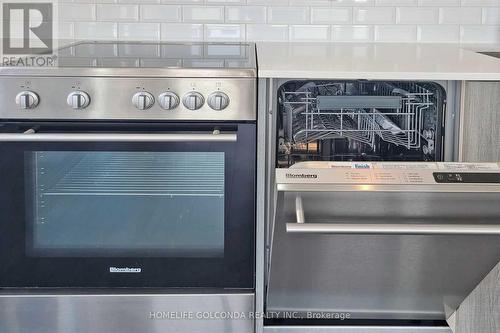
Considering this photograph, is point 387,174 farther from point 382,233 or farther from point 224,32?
point 224,32

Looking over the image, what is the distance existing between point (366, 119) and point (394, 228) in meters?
0.39

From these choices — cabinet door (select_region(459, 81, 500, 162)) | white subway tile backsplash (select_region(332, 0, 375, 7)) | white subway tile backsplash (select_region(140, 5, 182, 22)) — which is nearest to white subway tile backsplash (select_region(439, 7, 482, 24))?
white subway tile backsplash (select_region(332, 0, 375, 7))

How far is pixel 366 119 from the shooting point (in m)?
1.76

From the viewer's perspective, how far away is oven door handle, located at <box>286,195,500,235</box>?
146cm

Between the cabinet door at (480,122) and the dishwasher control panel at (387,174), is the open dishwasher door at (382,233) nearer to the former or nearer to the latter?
the dishwasher control panel at (387,174)

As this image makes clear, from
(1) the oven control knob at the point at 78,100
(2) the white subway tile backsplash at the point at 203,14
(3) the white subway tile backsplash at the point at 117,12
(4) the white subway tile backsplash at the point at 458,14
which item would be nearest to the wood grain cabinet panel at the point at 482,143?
(4) the white subway tile backsplash at the point at 458,14

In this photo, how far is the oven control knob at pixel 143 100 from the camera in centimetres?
165

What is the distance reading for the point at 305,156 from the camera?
5.84 feet

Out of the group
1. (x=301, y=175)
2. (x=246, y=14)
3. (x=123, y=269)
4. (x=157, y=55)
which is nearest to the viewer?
(x=301, y=175)

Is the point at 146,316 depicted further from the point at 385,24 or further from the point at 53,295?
the point at 385,24

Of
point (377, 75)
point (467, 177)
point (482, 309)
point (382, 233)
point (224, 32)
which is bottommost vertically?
point (482, 309)

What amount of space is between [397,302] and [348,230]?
413mm

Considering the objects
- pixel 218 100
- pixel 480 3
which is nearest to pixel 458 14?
pixel 480 3

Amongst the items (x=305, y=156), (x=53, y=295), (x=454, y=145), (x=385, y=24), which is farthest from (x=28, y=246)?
(x=385, y=24)
